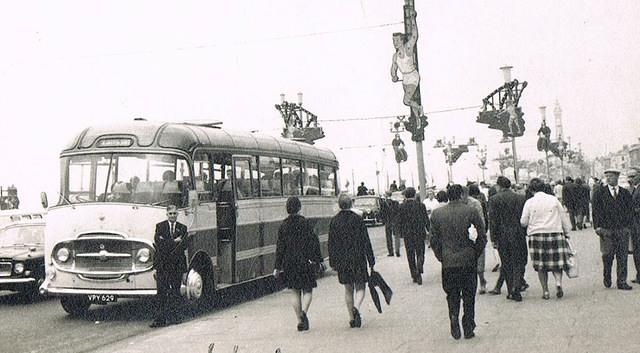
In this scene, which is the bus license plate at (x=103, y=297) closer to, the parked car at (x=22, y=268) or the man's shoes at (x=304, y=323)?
the parked car at (x=22, y=268)

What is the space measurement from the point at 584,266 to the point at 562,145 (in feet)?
155

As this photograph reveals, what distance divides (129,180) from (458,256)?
590 cm

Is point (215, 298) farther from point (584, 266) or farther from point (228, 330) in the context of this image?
point (584, 266)

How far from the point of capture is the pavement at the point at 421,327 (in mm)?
9086

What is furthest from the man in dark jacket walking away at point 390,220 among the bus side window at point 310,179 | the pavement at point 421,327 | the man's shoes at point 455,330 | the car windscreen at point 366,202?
the car windscreen at point 366,202

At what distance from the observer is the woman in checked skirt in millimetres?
12469

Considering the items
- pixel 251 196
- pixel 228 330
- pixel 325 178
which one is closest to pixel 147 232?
pixel 228 330

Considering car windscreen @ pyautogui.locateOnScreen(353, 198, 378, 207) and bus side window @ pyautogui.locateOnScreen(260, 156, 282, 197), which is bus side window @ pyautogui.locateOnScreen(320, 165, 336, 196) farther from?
car windscreen @ pyautogui.locateOnScreen(353, 198, 378, 207)

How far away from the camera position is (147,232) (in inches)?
500

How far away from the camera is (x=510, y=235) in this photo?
1276cm

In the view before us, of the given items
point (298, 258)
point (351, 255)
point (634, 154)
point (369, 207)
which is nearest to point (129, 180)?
point (298, 258)

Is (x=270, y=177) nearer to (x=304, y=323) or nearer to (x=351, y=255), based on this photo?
(x=351, y=255)

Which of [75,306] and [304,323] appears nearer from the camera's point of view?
[304,323]

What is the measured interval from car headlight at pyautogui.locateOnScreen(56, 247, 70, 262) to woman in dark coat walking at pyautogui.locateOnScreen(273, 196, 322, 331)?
376cm
